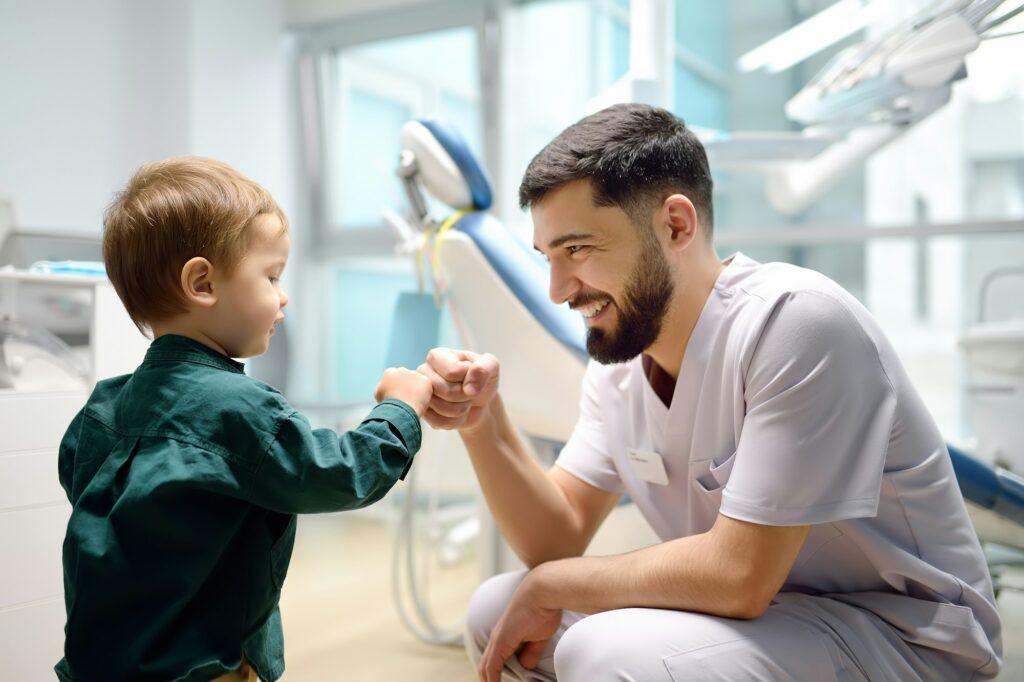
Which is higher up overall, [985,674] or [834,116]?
[834,116]

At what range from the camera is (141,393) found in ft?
2.98

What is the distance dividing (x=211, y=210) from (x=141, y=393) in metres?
0.22

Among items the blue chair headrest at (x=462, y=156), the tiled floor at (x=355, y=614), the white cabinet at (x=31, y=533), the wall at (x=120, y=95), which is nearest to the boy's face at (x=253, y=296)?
the white cabinet at (x=31, y=533)

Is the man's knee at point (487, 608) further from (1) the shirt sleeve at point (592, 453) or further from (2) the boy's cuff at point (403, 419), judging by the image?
(2) the boy's cuff at point (403, 419)

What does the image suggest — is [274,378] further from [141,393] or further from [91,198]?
[141,393]

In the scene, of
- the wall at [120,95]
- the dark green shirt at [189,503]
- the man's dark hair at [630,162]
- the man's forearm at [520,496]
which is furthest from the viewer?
the wall at [120,95]

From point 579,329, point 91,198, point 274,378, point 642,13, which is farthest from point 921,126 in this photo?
point 91,198

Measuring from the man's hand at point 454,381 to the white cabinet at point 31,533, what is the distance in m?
0.83

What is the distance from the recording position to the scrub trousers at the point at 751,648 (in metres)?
0.90

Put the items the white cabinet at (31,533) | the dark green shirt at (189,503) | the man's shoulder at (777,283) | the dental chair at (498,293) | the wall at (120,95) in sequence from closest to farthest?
the dark green shirt at (189,503), the man's shoulder at (777,283), the white cabinet at (31,533), the dental chair at (498,293), the wall at (120,95)

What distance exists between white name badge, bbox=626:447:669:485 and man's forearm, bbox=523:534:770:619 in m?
0.15

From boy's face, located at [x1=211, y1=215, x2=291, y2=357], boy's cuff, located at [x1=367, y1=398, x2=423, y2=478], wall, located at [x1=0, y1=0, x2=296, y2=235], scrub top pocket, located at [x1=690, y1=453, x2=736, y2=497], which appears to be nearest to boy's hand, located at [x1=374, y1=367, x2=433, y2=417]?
boy's cuff, located at [x1=367, y1=398, x2=423, y2=478]

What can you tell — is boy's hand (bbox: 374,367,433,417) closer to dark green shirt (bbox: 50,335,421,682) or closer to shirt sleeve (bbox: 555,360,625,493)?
dark green shirt (bbox: 50,335,421,682)

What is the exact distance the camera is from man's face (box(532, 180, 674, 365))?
1115 mm
